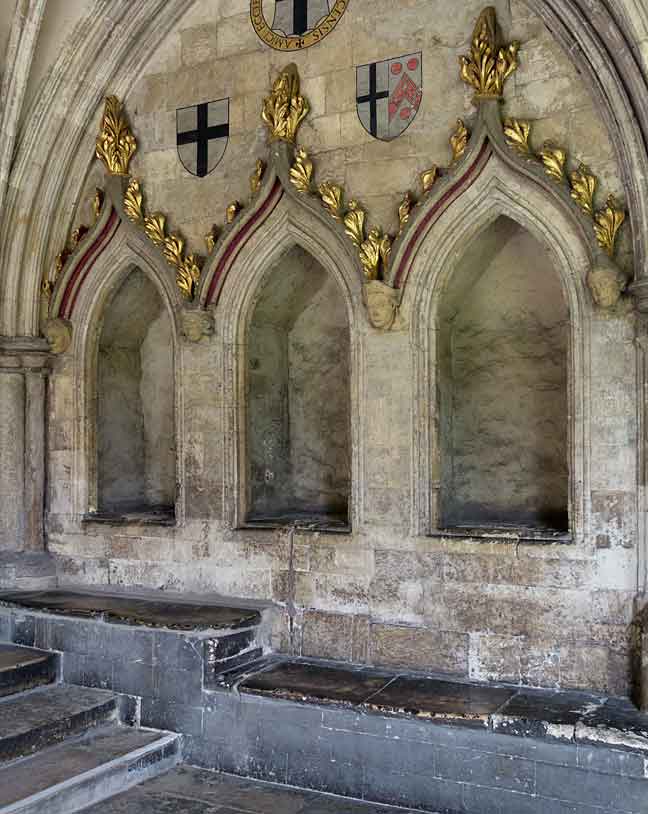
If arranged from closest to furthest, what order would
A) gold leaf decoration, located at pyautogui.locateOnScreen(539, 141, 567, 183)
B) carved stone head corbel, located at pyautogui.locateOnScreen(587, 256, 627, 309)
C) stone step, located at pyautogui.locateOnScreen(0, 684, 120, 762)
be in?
carved stone head corbel, located at pyautogui.locateOnScreen(587, 256, 627, 309), stone step, located at pyautogui.locateOnScreen(0, 684, 120, 762), gold leaf decoration, located at pyautogui.locateOnScreen(539, 141, 567, 183)

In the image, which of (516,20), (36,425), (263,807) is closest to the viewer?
(263,807)

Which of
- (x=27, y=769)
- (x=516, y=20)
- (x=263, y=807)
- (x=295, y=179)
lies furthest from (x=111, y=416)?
(x=516, y=20)

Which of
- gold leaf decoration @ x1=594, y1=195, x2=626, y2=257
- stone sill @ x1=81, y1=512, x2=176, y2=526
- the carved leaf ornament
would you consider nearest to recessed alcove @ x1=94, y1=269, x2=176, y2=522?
stone sill @ x1=81, y1=512, x2=176, y2=526

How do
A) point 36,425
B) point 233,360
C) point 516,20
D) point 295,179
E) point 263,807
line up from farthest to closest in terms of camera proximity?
point 36,425 → point 233,360 → point 295,179 → point 516,20 → point 263,807

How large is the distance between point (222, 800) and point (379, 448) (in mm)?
2006

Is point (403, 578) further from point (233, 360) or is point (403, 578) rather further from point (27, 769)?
point (27, 769)

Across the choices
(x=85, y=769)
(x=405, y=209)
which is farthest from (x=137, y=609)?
(x=405, y=209)

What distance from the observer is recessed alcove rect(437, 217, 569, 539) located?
5.48m

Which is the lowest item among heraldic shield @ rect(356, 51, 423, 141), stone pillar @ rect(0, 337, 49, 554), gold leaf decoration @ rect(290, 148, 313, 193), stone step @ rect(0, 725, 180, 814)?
stone step @ rect(0, 725, 180, 814)

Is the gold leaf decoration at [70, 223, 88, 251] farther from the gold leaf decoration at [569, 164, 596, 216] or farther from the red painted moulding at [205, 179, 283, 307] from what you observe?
the gold leaf decoration at [569, 164, 596, 216]

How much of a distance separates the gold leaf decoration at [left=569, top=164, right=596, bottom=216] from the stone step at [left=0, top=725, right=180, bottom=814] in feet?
11.5

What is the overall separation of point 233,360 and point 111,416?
1.30m

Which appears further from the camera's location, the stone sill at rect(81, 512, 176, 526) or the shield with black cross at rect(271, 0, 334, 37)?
the stone sill at rect(81, 512, 176, 526)

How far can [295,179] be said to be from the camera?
5.49 m
